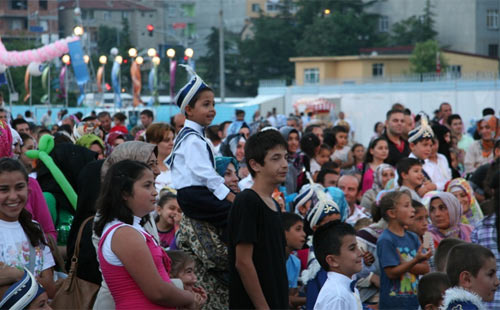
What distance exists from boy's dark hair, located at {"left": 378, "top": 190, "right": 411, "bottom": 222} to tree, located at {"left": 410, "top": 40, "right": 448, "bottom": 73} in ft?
188

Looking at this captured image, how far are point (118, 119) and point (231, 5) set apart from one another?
253ft

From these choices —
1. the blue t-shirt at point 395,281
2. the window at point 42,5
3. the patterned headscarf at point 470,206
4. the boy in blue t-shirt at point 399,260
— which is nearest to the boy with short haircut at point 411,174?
the patterned headscarf at point 470,206

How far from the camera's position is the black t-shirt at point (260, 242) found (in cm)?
470

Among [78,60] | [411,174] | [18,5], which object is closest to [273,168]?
[411,174]

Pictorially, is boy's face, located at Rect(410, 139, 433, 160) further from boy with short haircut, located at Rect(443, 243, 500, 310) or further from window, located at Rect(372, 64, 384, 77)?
window, located at Rect(372, 64, 384, 77)

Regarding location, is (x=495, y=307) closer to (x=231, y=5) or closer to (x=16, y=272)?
(x=16, y=272)

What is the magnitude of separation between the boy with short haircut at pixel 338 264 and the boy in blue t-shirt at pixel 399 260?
1372mm

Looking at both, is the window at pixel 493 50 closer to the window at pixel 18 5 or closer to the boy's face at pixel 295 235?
the window at pixel 18 5

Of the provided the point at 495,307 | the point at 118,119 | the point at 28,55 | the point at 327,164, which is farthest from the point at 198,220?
the point at 28,55

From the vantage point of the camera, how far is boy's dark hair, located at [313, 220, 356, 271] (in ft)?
17.3

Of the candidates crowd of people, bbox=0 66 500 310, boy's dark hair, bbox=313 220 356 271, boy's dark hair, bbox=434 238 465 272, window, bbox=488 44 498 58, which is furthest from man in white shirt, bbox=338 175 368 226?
window, bbox=488 44 498 58

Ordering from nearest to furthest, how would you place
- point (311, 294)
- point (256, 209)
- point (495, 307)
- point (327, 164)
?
point (256, 209), point (495, 307), point (311, 294), point (327, 164)

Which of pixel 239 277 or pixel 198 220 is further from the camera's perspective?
pixel 198 220

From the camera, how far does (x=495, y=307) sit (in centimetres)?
581
